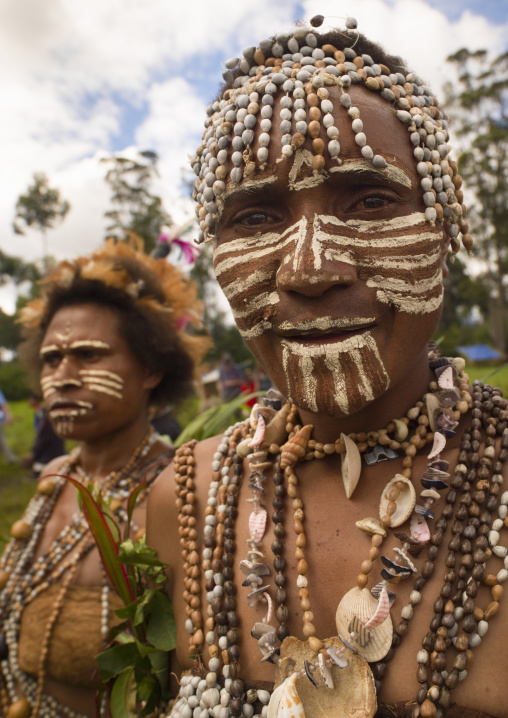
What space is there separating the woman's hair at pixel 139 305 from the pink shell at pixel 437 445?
1.88m

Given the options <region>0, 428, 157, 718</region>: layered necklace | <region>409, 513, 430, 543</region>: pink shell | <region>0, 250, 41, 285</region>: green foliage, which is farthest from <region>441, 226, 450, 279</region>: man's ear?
<region>0, 250, 41, 285</region>: green foliage

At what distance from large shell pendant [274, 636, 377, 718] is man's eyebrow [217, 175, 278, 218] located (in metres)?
1.06

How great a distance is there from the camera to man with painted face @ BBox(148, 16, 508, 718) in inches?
47.8

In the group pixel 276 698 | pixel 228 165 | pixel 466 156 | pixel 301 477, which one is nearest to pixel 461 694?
pixel 276 698

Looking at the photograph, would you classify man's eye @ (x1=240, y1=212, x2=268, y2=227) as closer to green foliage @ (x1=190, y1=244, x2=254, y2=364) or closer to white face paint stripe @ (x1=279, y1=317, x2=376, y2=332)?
white face paint stripe @ (x1=279, y1=317, x2=376, y2=332)

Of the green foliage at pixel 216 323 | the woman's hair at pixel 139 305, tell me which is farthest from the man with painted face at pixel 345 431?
the green foliage at pixel 216 323

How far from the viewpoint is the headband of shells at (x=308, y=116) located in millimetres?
1316

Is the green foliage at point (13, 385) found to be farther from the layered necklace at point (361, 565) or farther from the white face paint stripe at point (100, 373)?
the layered necklace at point (361, 565)

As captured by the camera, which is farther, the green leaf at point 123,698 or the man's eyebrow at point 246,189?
the green leaf at point 123,698

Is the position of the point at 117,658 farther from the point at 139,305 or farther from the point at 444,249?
the point at 139,305

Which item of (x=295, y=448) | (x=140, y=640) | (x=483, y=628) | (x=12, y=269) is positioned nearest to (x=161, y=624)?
(x=140, y=640)

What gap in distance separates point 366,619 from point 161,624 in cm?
66

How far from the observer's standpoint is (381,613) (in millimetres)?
1201

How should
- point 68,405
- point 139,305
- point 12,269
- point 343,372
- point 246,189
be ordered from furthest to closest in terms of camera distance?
point 12,269, point 139,305, point 68,405, point 246,189, point 343,372
